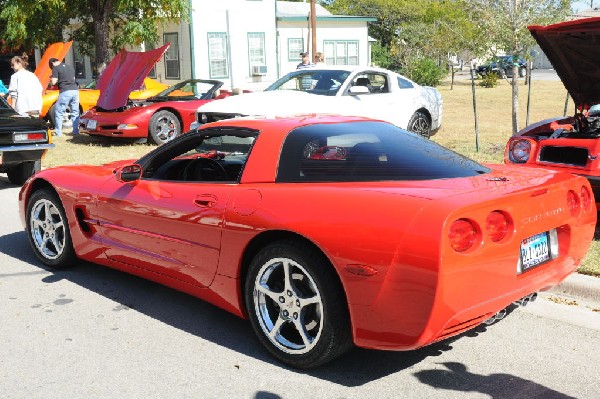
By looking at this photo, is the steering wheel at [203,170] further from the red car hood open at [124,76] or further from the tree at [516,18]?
the red car hood open at [124,76]

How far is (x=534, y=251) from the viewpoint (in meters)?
3.75

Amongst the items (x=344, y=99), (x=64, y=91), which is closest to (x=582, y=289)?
(x=344, y=99)

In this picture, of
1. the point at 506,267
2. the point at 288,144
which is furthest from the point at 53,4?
the point at 506,267

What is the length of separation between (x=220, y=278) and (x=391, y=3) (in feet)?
158

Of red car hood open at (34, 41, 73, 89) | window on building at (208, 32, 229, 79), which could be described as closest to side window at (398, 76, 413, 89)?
red car hood open at (34, 41, 73, 89)

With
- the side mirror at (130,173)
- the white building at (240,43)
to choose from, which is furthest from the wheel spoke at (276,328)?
the white building at (240,43)

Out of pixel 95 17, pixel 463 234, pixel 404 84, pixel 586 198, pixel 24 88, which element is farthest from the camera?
pixel 95 17

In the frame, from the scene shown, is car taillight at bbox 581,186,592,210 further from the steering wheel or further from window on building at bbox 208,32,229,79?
window on building at bbox 208,32,229,79

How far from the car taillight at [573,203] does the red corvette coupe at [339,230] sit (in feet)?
0.05

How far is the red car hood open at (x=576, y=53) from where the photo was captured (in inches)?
241

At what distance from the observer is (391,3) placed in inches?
1954

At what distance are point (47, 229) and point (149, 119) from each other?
28.0 ft

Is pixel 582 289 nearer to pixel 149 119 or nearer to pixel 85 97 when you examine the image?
pixel 149 119

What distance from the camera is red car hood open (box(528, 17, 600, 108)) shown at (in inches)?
241
